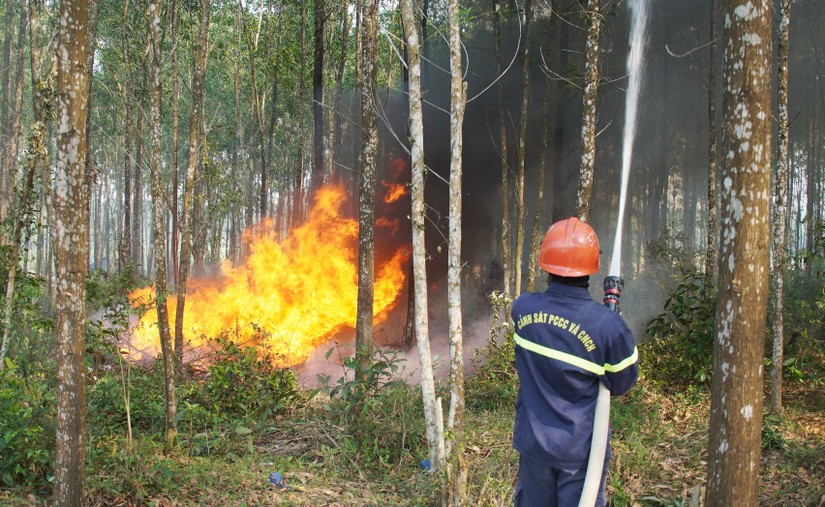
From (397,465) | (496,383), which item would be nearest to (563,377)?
→ (397,465)

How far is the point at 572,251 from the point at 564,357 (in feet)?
1.80

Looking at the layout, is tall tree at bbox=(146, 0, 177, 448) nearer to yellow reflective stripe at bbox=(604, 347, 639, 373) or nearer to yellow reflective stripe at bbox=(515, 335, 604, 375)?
yellow reflective stripe at bbox=(515, 335, 604, 375)

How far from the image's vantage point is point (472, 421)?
8.42m

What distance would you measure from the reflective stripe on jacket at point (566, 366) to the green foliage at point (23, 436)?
4783mm

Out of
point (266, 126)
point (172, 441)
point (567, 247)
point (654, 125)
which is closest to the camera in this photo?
point (567, 247)

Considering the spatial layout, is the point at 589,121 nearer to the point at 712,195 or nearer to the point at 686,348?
the point at 712,195

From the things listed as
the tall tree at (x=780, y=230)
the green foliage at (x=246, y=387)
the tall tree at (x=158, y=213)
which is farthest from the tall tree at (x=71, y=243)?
the tall tree at (x=780, y=230)

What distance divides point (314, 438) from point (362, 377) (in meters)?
0.97

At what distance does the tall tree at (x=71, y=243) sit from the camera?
15.8 ft

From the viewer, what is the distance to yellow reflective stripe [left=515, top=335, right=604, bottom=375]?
308cm

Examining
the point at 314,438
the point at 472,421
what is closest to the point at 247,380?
the point at 314,438

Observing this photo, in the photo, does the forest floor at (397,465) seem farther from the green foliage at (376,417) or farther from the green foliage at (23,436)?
the green foliage at (23,436)

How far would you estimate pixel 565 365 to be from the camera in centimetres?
312

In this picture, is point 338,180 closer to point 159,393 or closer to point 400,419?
point 159,393
